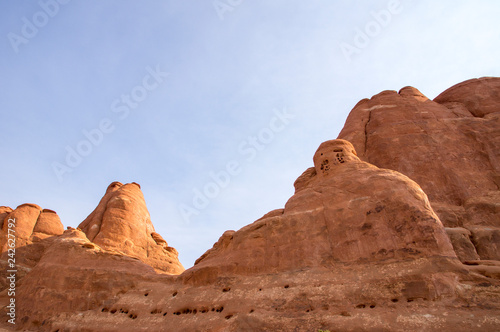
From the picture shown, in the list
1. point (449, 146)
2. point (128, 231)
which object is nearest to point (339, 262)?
point (449, 146)

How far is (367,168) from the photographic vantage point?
18.7m

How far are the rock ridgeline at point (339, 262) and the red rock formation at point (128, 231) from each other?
51cm

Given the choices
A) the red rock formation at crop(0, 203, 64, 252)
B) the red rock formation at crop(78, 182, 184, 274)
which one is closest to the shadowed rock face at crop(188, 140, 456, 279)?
the red rock formation at crop(78, 182, 184, 274)

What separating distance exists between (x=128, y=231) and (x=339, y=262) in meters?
22.1

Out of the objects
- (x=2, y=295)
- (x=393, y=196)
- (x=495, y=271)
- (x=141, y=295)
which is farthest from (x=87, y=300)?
(x=495, y=271)

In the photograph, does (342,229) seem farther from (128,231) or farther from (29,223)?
(29,223)

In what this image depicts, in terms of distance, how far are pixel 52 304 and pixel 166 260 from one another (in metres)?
14.9

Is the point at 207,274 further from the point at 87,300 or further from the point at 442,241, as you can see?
the point at 442,241

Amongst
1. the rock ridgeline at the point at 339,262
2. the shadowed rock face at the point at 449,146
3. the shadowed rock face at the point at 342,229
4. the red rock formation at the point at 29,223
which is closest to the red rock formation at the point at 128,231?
the rock ridgeline at the point at 339,262

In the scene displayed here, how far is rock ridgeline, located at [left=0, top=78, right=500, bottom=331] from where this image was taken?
11.8m

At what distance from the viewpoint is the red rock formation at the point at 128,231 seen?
97.8 feet

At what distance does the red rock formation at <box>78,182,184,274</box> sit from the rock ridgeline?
51 cm

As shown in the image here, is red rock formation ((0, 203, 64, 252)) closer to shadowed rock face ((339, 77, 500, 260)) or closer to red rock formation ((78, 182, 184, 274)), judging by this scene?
red rock formation ((78, 182, 184, 274))

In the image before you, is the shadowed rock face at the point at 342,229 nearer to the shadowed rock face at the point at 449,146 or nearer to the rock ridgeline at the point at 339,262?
the rock ridgeline at the point at 339,262
